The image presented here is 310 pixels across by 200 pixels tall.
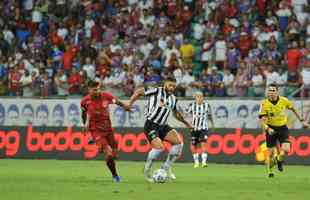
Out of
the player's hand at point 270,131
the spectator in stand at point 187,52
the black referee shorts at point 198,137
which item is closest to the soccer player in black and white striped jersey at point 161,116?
the player's hand at point 270,131

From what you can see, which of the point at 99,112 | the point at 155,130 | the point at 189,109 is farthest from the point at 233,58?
the point at 155,130

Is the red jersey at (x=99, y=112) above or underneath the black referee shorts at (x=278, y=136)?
above

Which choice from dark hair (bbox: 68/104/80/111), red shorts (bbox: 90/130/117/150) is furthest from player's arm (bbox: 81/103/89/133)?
dark hair (bbox: 68/104/80/111)

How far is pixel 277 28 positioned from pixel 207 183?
14.6 m

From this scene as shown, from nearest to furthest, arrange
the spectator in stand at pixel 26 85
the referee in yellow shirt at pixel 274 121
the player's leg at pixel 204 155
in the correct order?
the referee in yellow shirt at pixel 274 121 → the player's leg at pixel 204 155 → the spectator in stand at pixel 26 85

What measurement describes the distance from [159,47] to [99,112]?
44.1ft

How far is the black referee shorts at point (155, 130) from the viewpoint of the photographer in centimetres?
2052

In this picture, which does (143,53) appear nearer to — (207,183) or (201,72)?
(201,72)

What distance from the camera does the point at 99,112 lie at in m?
21.1

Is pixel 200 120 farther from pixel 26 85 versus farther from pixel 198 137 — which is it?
pixel 26 85

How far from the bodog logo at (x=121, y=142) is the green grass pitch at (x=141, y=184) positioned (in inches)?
113

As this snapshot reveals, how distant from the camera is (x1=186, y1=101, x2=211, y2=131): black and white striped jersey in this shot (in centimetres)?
2998

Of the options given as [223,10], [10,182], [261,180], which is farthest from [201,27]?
[10,182]

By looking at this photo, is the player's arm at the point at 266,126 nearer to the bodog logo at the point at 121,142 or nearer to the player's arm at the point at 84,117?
the player's arm at the point at 84,117
